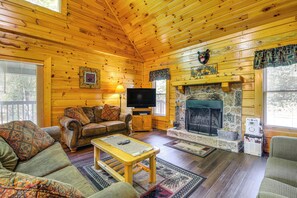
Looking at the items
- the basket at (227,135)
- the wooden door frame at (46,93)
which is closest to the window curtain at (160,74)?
the basket at (227,135)

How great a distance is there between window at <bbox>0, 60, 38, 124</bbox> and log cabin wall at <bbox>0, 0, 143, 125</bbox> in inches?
11.9

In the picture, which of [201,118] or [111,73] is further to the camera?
[111,73]

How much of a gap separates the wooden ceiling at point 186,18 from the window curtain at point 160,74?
0.62 metres

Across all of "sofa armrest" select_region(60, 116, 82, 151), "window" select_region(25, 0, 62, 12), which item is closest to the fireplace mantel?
"sofa armrest" select_region(60, 116, 82, 151)

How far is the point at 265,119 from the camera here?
291 cm

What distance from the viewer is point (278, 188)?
1.13 meters

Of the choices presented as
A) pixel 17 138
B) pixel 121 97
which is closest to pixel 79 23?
pixel 121 97

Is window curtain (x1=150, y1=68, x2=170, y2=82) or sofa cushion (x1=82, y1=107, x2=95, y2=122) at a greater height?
window curtain (x1=150, y1=68, x2=170, y2=82)

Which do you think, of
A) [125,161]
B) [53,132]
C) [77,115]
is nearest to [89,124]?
[77,115]

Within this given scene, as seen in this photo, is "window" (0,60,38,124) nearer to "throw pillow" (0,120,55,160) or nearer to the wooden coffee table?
"throw pillow" (0,120,55,160)

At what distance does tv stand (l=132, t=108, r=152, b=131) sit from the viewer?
14.7ft

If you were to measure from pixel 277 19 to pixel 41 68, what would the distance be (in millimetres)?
5120

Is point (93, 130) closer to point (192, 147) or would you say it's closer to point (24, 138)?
point (24, 138)

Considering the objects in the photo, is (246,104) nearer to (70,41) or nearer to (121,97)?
(121,97)
